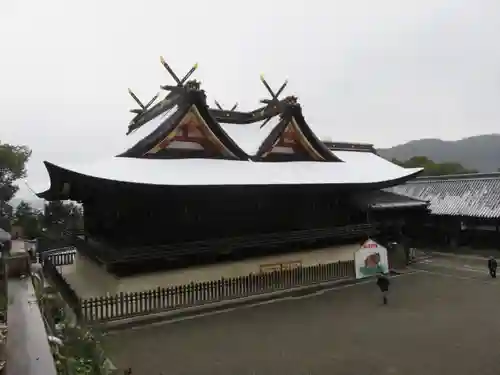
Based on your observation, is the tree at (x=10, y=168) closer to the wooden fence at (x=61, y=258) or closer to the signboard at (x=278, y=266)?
the wooden fence at (x=61, y=258)

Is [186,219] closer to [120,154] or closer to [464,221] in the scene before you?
[120,154]

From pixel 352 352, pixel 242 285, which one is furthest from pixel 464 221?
pixel 352 352

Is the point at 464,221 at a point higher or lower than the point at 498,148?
lower

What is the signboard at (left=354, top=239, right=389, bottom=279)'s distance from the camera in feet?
52.6

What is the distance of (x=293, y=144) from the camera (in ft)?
65.3

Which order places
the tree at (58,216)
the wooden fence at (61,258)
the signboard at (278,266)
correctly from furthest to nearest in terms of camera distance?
the tree at (58,216) < the wooden fence at (61,258) < the signboard at (278,266)

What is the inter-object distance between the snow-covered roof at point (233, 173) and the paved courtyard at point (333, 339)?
14.4 feet

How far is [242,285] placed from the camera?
1398 centimetres

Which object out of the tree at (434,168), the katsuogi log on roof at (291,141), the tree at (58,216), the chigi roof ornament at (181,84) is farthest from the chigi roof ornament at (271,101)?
the tree at (434,168)

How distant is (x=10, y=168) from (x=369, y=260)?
38.1 metres

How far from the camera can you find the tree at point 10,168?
39.9 meters

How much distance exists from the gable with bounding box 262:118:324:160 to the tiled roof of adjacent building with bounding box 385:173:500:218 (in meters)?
8.90

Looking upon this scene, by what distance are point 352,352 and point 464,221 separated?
17.9 m

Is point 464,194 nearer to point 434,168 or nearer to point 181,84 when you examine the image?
point 181,84
